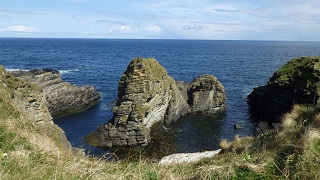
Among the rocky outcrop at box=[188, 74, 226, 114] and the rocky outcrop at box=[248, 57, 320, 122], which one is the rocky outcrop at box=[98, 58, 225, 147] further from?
the rocky outcrop at box=[248, 57, 320, 122]

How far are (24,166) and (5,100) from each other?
9.26m

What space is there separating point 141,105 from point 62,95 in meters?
23.9

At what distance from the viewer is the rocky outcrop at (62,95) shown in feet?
184

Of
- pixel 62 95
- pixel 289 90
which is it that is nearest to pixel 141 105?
pixel 62 95

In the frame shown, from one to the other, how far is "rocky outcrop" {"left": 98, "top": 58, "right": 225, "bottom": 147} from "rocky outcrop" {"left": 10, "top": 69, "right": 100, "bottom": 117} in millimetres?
16211

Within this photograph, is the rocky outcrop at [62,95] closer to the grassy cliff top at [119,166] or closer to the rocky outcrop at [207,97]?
the rocky outcrop at [207,97]

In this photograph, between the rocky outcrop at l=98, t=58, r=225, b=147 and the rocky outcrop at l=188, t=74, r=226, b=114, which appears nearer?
the rocky outcrop at l=98, t=58, r=225, b=147

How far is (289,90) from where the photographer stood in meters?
52.6

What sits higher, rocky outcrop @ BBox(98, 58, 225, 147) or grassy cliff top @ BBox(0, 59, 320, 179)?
grassy cliff top @ BBox(0, 59, 320, 179)

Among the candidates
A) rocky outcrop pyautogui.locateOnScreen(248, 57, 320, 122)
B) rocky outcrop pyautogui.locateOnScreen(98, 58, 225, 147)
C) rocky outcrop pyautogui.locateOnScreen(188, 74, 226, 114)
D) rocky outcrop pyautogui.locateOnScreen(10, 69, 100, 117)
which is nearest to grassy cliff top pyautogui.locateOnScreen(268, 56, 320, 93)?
rocky outcrop pyautogui.locateOnScreen(248, 57, 320, 122)

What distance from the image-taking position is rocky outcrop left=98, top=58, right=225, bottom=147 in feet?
135

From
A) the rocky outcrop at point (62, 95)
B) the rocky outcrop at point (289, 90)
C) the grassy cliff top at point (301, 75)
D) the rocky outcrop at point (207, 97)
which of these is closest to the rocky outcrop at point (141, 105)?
the rocky outcrop at point (207, 97)

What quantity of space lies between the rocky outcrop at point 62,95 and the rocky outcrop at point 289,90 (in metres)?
36.9

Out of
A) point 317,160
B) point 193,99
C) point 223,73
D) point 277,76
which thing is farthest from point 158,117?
point 223,73
